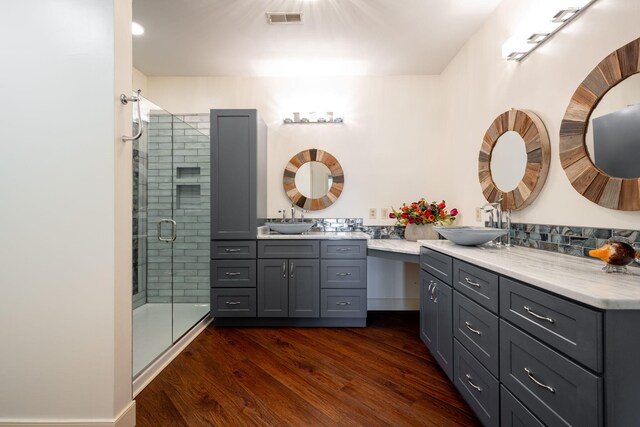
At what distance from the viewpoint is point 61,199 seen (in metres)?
1.45

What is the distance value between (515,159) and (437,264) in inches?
36.5

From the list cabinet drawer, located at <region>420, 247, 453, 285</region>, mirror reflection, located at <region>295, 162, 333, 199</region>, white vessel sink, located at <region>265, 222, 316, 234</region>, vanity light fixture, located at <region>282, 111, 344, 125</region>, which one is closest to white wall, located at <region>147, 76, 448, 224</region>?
vanity light fixture, located at <region>282, 111, 344, 125</region>

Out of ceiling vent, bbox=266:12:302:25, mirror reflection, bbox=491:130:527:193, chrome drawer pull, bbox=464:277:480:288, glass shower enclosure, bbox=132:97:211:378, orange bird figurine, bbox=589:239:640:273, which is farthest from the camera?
ceiling vent, bbox=266:12:302:25

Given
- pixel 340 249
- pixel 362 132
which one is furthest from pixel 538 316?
pixel 362 132

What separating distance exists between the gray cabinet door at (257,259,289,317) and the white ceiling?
204 centimetres

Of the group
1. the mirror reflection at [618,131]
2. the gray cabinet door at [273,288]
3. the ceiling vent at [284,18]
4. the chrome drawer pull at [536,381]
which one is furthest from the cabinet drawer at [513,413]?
the ceiling vent at [284,18]

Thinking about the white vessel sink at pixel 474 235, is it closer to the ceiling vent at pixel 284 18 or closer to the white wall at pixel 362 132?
A: the white wall at pixel 362 132

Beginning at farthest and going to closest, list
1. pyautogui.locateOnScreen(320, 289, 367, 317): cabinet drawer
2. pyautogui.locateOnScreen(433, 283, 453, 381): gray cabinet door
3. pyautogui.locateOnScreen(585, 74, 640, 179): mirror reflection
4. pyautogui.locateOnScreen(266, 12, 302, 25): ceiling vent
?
pyautogui.locateOnScreen(320, 289, 367, 317): cabinet drawer < pyautogui.locateOnScreen(266, 12, 302, 25): ceiling vent < pyautogui.locateOnScreen(433, 283, 453, 381): gray cabinet door < pyautogui.locateOnScreen(585, 74, 640, 179): mirror reflection

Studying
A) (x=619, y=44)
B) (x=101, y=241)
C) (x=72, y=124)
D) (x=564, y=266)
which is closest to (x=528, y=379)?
(x=564, y=266)

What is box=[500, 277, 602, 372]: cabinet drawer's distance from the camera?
2.86 feet

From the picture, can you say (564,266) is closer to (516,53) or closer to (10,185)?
(516,53)

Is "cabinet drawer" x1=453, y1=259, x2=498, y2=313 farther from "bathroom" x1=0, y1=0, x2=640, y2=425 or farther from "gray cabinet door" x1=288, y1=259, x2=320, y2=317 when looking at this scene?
"gray cabinet door" x1=288, y1=259, x2=320, y2=317

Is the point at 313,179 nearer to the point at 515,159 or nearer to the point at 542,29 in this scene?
the point at 515,159

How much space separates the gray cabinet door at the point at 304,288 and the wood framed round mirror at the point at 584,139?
197cm
